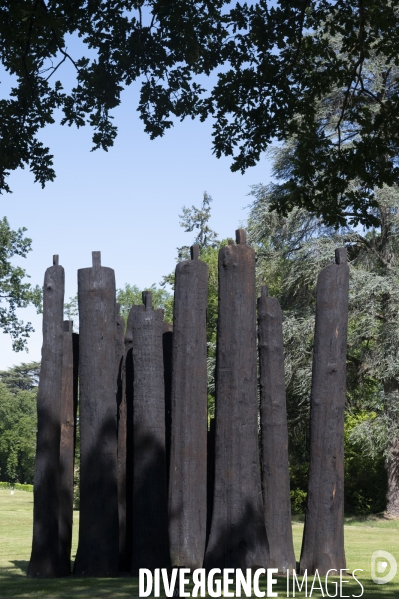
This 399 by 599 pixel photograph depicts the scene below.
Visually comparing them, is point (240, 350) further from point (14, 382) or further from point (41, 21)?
point (14, 382)

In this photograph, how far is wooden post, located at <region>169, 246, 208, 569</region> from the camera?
9148 mm

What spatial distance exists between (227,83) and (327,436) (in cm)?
459

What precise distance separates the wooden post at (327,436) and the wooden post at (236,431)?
0.65m

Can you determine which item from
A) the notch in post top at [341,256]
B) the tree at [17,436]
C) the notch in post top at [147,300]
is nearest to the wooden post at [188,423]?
the notch in post top at [147,300]

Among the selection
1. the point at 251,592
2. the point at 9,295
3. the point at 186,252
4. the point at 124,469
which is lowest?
the point at 251,592

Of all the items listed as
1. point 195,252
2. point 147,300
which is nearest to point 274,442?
point 147,300

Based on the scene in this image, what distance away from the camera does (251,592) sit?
786 cm

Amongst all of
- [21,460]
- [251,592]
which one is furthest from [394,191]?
[21,460]

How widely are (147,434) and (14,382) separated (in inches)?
2764

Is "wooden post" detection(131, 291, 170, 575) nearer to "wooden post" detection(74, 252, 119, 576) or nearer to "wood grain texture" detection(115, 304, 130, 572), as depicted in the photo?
"wooden post" detection(74, 252, 119, 576)

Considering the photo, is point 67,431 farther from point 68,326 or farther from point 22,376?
point 22,376

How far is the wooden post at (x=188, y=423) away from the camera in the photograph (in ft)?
30.0

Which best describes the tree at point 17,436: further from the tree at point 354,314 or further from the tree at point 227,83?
the tree at point 227,83

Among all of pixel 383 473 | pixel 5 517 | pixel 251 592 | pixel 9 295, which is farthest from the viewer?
pixel 9 295
